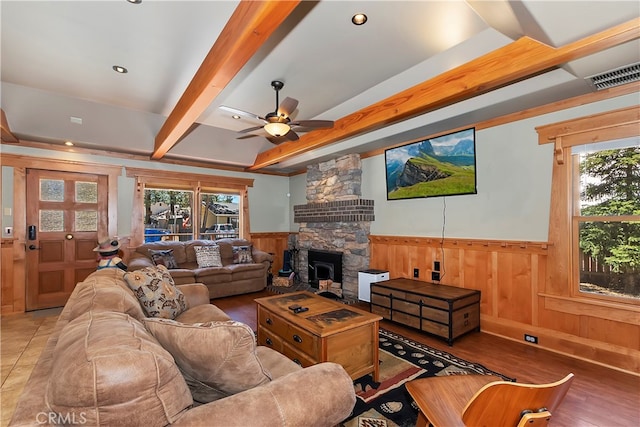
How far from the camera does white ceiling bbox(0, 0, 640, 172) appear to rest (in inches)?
79.4

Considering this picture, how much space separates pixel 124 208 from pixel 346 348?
4.86 metres

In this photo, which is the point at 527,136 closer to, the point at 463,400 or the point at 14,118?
the point at 463,400

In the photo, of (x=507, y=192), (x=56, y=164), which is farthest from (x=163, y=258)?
(x=507, y=192)

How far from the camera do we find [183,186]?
19.0ft

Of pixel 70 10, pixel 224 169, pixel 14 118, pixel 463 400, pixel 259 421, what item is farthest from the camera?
pixel 224 169

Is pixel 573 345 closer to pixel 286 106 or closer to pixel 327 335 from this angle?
pixel 327 335

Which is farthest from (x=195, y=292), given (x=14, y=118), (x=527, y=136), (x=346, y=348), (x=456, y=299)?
(x=527, y=136)

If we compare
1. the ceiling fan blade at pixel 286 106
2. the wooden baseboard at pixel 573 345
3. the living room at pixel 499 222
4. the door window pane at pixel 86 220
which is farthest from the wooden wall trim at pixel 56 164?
the wooden baseboard at pixel 573 345

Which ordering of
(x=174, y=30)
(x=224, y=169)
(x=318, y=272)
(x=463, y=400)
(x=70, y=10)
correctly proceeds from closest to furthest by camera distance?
(x=463, y=400)
(x=70, y=10)
(x=174, y=30)
(x=318, y=272)
(x=224, y=169)

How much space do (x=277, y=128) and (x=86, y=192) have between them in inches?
154

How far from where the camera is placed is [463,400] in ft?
4.30

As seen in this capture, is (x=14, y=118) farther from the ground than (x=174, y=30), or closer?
closer

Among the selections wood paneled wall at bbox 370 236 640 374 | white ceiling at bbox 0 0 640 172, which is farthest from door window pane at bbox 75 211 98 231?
wood paneled wall at bbox 370 236 640 374

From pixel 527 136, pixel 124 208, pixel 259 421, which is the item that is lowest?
pixel 259 421
